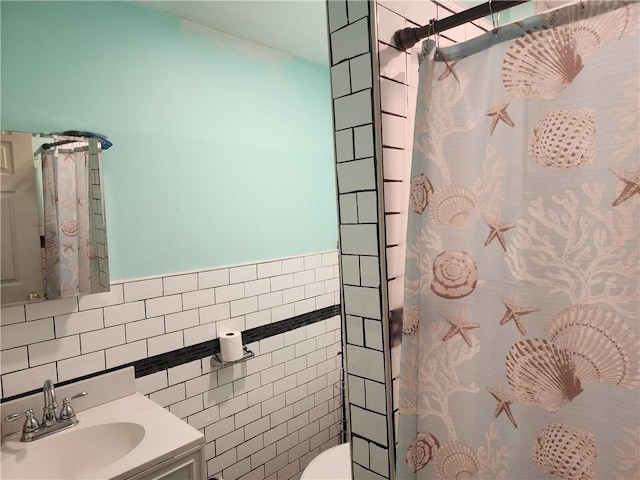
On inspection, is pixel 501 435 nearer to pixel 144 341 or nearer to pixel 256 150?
pixel 144 341

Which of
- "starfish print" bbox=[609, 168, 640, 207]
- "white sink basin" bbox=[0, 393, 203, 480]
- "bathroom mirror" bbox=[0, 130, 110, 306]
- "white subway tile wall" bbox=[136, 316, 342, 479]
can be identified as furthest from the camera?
"white subway tile wall" bbox=[136, 316, 342, 479]

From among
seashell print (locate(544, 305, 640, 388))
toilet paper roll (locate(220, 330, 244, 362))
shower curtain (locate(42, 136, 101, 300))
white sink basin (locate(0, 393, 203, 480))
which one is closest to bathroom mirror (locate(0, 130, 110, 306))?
shower curtain (locate(42, 136, 101, 300))

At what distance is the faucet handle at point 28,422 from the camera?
4.63 ft

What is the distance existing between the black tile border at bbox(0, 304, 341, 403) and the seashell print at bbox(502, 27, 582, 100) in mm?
1729

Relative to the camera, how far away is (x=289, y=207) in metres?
2.38

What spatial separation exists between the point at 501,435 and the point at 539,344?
0.20 m

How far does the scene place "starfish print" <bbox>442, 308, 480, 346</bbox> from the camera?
807mm

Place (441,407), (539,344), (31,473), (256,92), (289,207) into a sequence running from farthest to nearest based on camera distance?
(289,207), (256,92), (31,473), (441,407), (539,344)

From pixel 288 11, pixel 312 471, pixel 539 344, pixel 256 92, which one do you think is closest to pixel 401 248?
pixel 539 344

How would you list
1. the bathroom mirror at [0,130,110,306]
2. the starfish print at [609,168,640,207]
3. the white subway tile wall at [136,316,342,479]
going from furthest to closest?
the white subway tile wall at [136,316,342,479] < the bathroom mirror at [0,130,110,306] < the starfish print at [609,168,640,207]

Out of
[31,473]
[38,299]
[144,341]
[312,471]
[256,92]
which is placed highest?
[256,92]

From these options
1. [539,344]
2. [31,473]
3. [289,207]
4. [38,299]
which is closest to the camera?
[539,344]

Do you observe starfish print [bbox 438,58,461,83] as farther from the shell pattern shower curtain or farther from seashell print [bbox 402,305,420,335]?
seashell print [bbox 402,305,420,335]

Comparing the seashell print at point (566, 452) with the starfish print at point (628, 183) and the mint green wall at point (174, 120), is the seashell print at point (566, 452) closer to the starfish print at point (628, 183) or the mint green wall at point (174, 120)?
the starfish print at point (628, 183)
